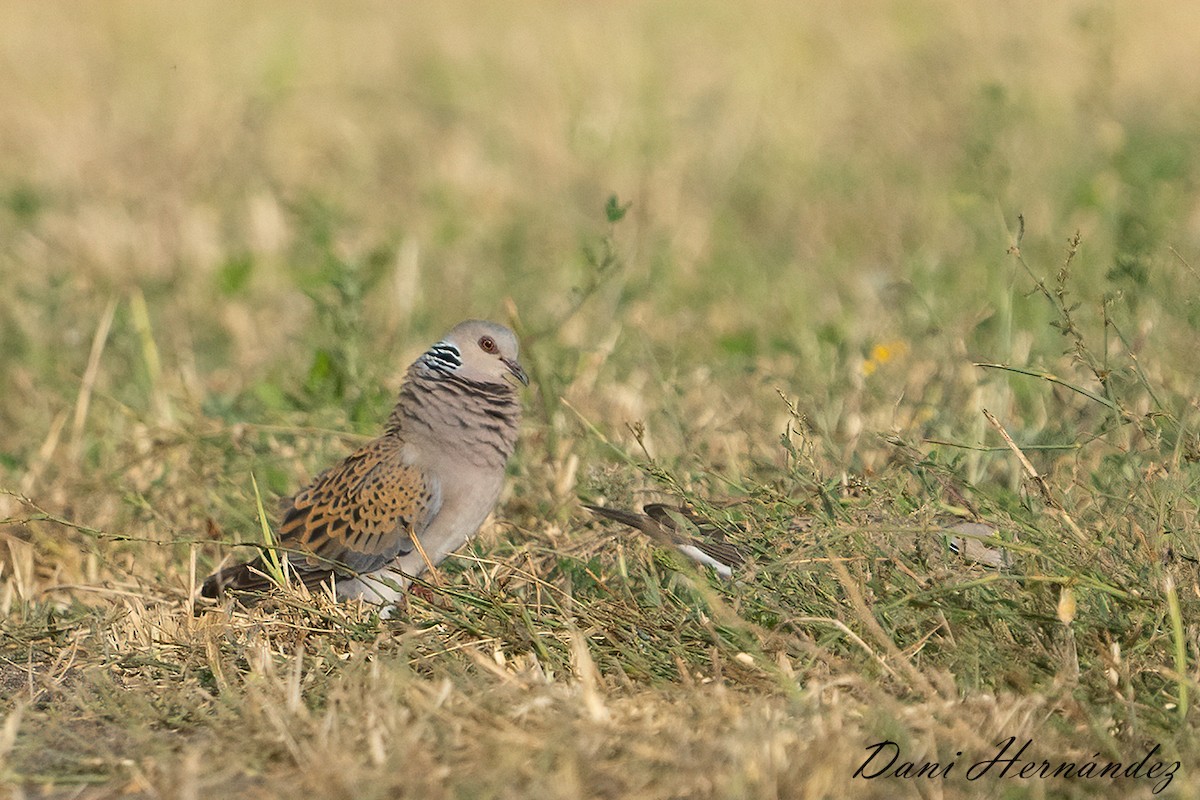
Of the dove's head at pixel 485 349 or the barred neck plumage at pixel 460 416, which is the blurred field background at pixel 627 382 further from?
the dove's head at pixel 485 349

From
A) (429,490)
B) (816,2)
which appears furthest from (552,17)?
(429,490)

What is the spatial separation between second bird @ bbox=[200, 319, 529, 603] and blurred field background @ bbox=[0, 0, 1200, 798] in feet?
0.58

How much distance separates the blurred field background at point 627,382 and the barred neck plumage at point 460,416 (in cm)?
24

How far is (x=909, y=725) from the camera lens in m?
3.05

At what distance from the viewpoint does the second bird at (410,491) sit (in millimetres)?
4523

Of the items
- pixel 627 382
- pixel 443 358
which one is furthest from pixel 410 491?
pixel 627 382

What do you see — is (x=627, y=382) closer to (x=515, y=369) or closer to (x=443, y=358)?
(x=515, y=369)

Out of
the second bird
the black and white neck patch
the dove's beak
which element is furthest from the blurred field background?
the black and white neck patch

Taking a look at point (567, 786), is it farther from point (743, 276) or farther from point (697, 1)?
point (697, 1)

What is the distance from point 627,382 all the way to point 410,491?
184cm

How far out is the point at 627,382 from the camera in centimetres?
626

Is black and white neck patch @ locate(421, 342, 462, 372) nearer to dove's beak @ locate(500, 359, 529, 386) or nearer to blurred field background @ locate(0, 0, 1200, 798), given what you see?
dove's beak @ locate(500, 359, 529, 386)

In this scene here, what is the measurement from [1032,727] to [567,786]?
2.90 feet

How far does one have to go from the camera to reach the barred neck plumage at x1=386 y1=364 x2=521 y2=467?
4652 mm
